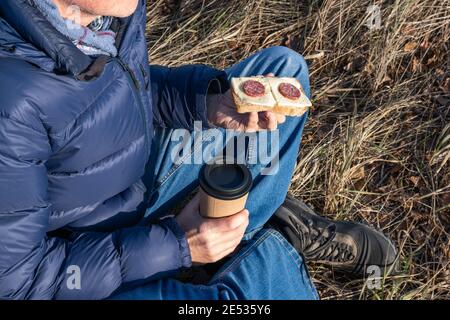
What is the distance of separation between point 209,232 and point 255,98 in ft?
1.63

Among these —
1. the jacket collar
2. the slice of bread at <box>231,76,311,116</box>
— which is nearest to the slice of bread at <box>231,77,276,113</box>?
the slice of bread at <box>231,76,311,116</box>

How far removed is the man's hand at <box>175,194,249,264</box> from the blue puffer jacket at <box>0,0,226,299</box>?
1.6 inches

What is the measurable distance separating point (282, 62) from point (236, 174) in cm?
67

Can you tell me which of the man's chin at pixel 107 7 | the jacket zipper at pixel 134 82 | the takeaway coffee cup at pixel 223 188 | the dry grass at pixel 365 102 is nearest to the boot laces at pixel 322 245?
the dry grass at pixel 365 102

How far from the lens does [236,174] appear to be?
162 cm

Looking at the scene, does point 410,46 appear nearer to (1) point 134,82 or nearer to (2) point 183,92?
(2) point 183,92

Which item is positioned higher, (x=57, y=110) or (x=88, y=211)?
(x=57, y=110)

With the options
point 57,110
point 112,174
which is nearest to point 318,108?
point 112,174

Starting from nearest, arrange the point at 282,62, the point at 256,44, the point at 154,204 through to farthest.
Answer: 1. the point at 154,204
2. the point at 282,62
3. the point at 256,44

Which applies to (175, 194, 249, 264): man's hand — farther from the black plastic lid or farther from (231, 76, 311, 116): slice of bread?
(231, 76, 311, 116): slice of bread

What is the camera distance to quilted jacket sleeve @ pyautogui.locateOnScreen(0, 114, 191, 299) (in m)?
1.31

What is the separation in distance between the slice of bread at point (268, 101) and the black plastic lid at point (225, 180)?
0.27 metres
